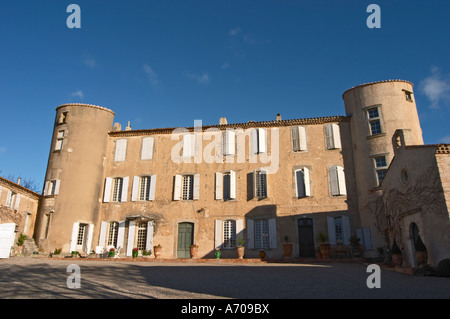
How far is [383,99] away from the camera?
17453 mm

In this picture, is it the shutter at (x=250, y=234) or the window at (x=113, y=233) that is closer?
the shutter at (x=250, y=234)

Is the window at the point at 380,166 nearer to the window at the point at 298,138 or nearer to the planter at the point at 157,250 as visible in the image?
the window at the point at 298,138

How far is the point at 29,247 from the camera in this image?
1772 cm

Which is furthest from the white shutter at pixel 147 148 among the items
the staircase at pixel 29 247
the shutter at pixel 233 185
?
the staircase at pixel 29 247

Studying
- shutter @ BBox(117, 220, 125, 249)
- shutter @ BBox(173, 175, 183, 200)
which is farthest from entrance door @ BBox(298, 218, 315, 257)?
shutter @ BBox(117, 220, 125, 249)

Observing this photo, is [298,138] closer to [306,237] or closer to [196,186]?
[306,237]

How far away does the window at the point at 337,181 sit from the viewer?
679 inches

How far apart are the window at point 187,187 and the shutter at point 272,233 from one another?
4.41 m

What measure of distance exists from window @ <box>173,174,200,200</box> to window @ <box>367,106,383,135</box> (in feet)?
32.1

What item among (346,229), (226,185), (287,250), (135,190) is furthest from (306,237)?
(135,190)
